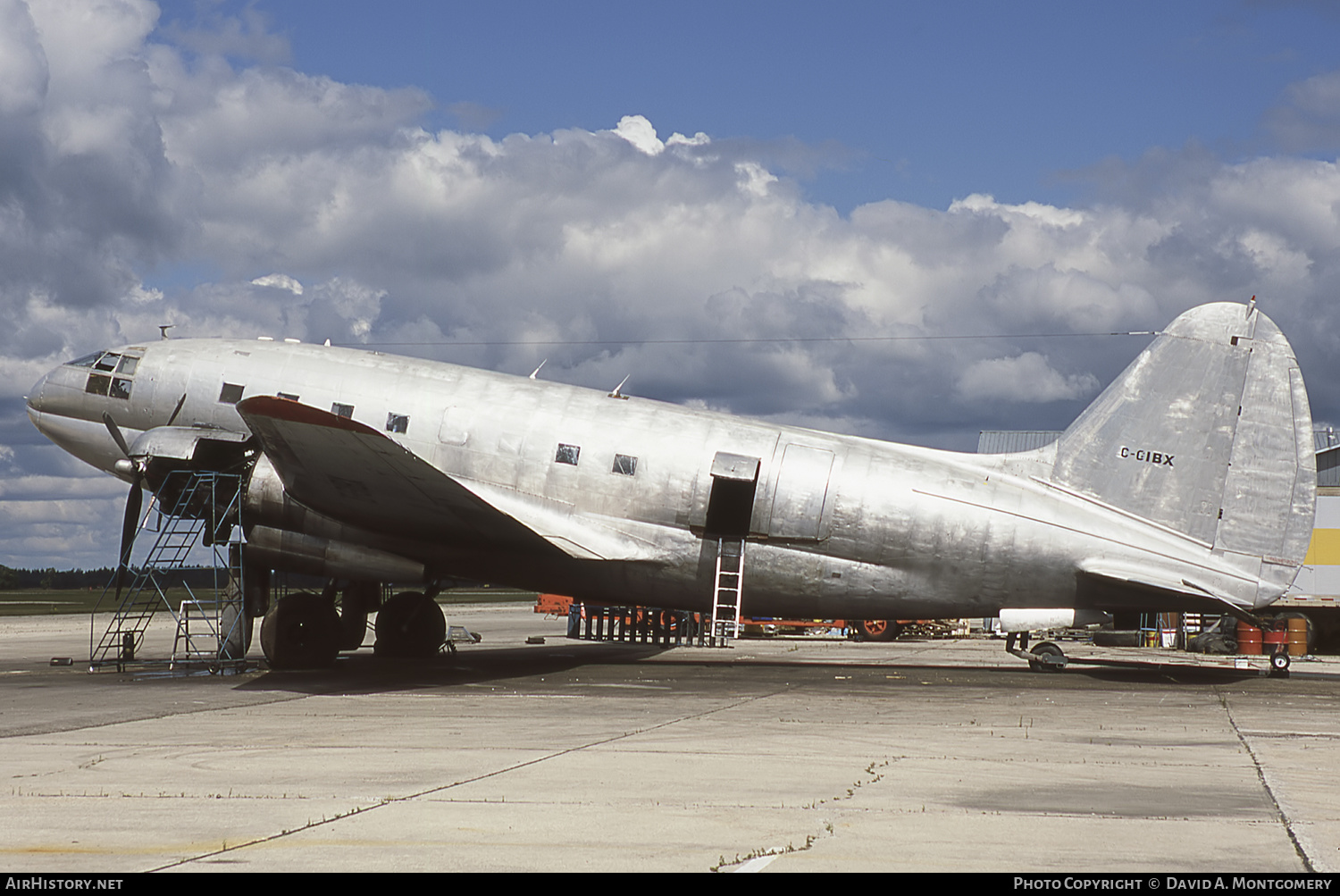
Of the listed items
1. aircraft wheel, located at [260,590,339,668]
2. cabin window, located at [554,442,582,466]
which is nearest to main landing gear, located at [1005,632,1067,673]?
cabin window, located at [554,442,582,466]

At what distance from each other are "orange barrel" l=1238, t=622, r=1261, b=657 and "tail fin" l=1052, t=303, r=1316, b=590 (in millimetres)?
18094

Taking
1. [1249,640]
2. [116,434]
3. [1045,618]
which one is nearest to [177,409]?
[116,434]

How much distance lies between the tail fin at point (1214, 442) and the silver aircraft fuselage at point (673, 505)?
30 centimetres

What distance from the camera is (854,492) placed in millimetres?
22234

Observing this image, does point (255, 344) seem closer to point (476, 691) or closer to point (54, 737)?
point (476, 691)

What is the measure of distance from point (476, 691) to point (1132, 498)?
41.6 feet

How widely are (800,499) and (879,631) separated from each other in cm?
2584

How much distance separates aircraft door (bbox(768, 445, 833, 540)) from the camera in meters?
22.3

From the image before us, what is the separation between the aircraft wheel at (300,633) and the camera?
22.9 metres

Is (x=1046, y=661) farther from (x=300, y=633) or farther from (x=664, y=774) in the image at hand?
(x=664, y=774)

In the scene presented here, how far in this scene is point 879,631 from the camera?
46.7 m

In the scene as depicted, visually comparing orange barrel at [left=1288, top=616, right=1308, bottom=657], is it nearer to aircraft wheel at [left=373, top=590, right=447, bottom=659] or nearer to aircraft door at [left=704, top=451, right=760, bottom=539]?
aircraft door at [left=704, top=451, right=760, bottom=539]

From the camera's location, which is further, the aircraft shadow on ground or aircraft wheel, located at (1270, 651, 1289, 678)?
aircraft wheel, located at (1270, 651, 1289, 678)
